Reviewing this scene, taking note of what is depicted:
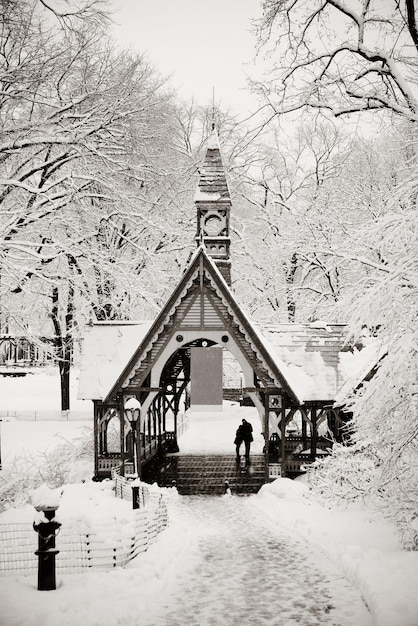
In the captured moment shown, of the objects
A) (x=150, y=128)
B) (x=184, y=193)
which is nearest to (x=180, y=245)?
(x=184, y=193)

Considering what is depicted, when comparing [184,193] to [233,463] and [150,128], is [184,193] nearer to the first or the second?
[150,128]

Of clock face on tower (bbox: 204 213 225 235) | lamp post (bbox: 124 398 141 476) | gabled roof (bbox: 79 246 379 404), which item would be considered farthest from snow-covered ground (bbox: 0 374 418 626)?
clock face on tower (bbox: 204 213 225 235)

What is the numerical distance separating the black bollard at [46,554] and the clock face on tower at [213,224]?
14534 mm

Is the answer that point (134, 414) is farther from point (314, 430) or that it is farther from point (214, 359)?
point (314, 430)

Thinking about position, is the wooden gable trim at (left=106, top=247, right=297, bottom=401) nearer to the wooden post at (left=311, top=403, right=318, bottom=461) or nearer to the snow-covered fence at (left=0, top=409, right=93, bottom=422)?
the wooden post at (left=311, top=403, right=318, bottom=461)

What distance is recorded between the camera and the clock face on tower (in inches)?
866

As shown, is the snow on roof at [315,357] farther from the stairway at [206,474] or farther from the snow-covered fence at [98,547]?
the snow-covered fence at [98,547]

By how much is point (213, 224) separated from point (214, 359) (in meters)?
4.91

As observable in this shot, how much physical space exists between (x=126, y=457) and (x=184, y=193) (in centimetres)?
1520

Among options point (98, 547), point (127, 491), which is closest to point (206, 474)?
point (127, 491)

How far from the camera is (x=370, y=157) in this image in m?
31.4

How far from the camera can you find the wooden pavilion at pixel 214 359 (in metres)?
18.7

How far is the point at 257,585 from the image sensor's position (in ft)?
32.9

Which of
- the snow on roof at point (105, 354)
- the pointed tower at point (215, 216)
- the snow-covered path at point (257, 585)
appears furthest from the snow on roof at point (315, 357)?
the snow-covered path at point (257, 585)
